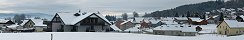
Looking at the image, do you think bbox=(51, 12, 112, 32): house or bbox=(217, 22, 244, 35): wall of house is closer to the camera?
bbox=(51, 12, 112, 32): house

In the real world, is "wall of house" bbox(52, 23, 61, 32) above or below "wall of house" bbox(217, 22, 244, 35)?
above

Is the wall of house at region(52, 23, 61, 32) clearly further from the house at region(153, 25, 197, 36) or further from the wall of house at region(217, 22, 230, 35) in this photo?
the wall of house at region(217, 22, 230, 35)

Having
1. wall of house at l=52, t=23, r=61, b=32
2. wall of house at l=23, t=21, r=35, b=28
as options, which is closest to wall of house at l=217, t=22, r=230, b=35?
wall of house at l=52, t=23, r=61, b=32

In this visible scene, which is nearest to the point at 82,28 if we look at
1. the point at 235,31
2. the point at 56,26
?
the point at 56,26

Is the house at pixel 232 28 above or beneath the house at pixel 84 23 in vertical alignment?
beneath

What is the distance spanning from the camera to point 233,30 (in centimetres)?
6638

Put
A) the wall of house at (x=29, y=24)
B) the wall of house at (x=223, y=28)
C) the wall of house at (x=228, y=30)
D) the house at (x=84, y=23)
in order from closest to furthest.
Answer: the house at (x=84, y=23) → the wall of house at (x=228, y=30) → the wall of house at (x=223, y=28) → the wall of house at (x=29, y=24)

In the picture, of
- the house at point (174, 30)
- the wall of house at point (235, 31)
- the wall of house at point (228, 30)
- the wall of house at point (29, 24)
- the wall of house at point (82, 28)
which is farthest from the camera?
the wall of house at point (29, 24)

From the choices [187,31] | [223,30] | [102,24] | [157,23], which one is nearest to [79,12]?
[102,24]

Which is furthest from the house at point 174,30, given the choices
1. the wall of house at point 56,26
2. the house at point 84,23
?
the wall of house at point 56,26

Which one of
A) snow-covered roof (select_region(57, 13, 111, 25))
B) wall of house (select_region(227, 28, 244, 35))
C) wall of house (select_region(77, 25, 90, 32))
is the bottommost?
wall of house (select_region(227, 28, 244, 35))

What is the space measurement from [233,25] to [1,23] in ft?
216

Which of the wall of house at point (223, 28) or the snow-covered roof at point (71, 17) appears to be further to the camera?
the wall of house at point (223, 28)

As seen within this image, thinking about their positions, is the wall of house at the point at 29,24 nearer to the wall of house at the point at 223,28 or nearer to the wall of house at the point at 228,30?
the wall of house at the point at 223,28
